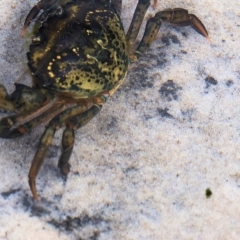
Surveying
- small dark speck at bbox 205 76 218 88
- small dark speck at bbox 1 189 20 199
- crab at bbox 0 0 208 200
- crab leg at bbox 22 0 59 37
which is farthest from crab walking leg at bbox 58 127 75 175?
small dark speck at bbox 205 76 218 88

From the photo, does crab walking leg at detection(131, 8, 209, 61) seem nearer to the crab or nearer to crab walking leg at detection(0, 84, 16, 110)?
the crab

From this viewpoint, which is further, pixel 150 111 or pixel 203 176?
pixel 150 111

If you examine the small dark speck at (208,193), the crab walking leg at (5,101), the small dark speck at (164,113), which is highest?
the crab walking leg at (5,101)

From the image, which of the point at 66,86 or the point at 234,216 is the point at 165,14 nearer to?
the point at 66,86

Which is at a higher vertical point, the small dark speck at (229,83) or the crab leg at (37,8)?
the crab leg at (37,8)

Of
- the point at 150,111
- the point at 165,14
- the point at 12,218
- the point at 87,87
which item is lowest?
the point at 12,218

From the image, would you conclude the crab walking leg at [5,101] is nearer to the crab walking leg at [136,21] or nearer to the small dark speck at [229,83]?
the crab walking leg at [136,21]

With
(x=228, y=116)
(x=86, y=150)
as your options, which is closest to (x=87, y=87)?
(x=86, y=150)

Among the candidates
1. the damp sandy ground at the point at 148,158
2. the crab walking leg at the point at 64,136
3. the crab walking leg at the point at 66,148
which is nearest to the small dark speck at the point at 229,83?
the damp sandy ground at the point at 148,158
